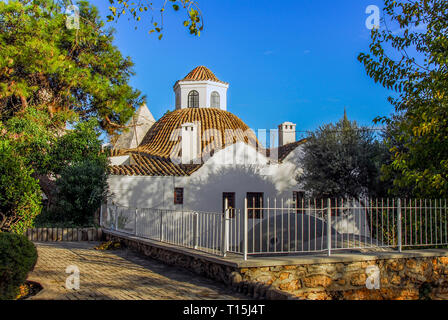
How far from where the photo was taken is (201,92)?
1179 inches

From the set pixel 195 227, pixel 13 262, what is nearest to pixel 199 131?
pixel 195 227

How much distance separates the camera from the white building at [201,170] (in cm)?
1981

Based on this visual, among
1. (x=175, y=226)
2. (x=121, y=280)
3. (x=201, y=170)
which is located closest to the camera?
(x=121, y=280)

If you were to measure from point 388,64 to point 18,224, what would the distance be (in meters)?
10.7

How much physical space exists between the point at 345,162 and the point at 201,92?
15173 mm

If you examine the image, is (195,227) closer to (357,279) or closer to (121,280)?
(121,280)

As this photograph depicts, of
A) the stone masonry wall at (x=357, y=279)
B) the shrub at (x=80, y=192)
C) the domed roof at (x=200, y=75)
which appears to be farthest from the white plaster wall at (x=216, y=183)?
the stone masonry wall at (x=357, y=279)

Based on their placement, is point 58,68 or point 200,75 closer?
point 58,68

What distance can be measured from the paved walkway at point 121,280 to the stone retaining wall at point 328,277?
261 mm

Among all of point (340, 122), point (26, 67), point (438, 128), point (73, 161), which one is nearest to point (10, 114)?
point (26, 67)

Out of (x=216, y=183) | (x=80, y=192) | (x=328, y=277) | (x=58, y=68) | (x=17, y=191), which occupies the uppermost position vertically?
(x=58, y=68)

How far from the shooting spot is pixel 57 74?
2180 centimetres

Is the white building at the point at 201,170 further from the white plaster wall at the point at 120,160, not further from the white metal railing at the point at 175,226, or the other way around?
the white metal railing at the point at 175,226

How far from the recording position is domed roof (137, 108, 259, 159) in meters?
24.8
